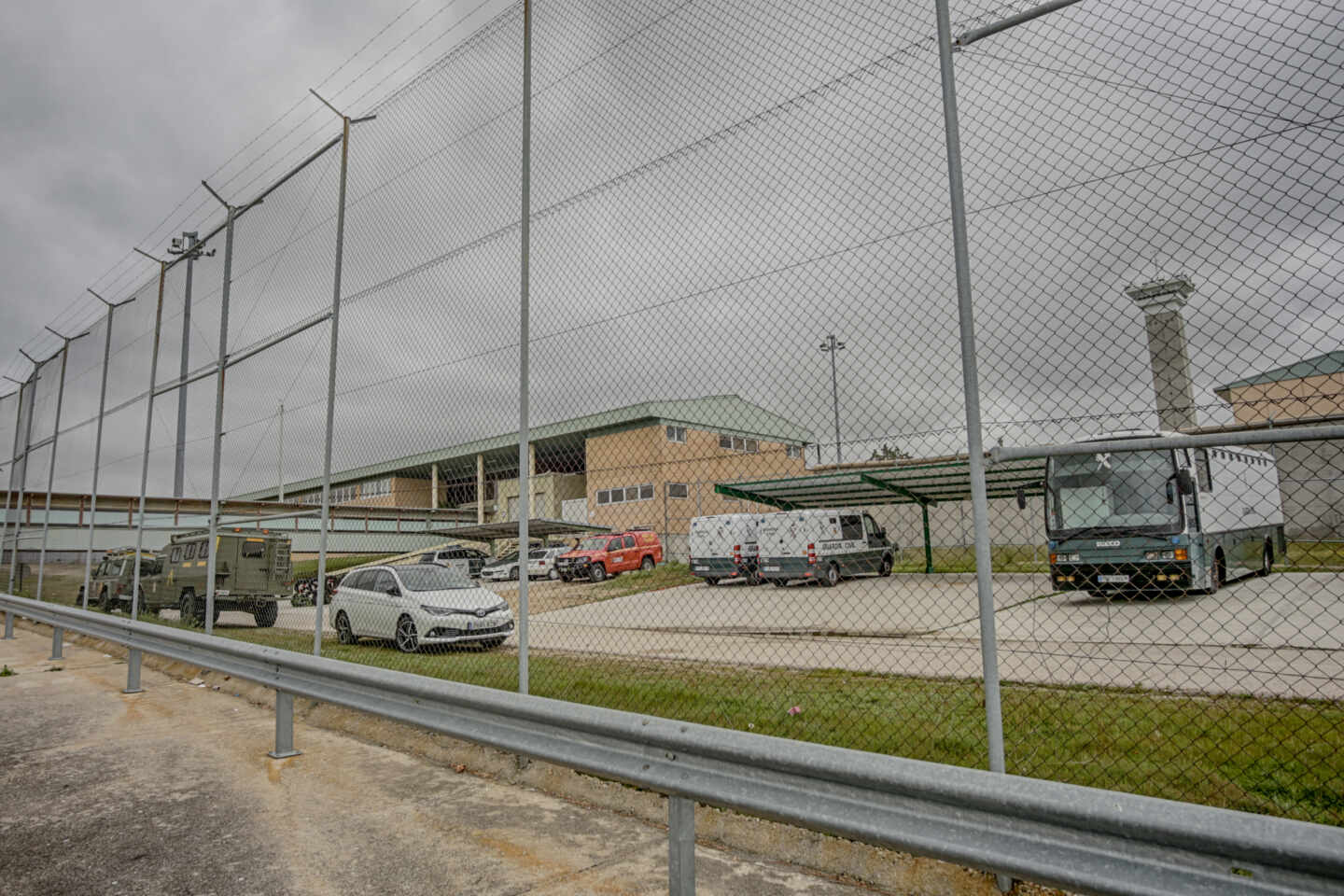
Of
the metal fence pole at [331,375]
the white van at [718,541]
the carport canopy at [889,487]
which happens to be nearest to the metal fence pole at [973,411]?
the metal fence pole at [331,375]

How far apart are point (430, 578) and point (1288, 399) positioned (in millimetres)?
11772

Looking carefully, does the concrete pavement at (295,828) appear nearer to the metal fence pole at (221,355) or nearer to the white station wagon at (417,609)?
the metal fence pole at (221,355)

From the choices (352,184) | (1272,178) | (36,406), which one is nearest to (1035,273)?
(1272,178)

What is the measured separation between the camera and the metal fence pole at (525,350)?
513 centimetres

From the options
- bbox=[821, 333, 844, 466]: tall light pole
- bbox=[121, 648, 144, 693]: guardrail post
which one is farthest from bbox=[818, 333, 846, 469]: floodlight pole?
bbox=[121, 648, 144, 693]: guardrail post

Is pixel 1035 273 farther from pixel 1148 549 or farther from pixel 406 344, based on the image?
pixel 1148 549

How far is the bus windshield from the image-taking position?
29.6 ft

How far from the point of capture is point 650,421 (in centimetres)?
601

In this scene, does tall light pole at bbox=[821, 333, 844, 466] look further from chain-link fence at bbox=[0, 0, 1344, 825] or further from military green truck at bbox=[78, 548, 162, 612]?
military green truck at bbox=[78, 548, 162, 612]

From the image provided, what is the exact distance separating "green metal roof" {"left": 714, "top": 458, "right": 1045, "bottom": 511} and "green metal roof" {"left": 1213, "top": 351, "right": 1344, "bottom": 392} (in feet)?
24.0

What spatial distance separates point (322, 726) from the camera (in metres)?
6.51

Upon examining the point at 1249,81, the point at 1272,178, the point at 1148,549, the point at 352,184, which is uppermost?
the point at 352,184

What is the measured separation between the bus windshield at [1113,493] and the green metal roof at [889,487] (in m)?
0.41

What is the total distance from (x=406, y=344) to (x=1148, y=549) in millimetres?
7887
